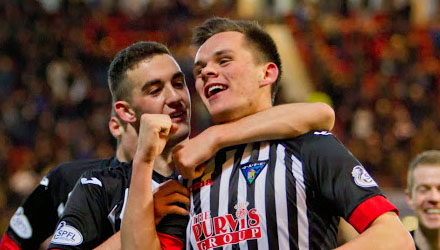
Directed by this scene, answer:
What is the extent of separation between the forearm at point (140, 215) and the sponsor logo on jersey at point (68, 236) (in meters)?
0.30

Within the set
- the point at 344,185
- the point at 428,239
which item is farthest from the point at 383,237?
the point at 428,239

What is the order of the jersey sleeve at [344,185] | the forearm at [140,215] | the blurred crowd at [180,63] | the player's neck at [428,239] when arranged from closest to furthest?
the jersey sleeve at [344,185] < the forearm at [140,215] < the player's neck at [428,239] < the blurred crowd at [180,63]

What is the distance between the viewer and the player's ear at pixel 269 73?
9.82ft

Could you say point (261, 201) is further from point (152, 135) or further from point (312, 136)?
point (152, 135)

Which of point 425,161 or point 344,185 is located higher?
point 425,161

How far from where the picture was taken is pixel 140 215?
2.70 m

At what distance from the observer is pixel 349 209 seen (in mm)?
A: 2498

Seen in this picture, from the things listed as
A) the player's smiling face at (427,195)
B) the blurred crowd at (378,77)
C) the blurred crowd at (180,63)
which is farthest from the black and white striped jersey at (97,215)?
the blurred crowd at (378,77)

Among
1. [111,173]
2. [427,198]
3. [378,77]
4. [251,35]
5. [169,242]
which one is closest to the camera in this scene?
[169,242]

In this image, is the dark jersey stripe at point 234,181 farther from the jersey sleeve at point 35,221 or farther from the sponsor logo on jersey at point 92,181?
the jersey sleeve at point 35,221

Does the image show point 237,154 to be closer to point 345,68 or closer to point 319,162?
point 319,162

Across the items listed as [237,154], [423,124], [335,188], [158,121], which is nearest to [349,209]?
[335,188]

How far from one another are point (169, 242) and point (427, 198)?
181 centimetres

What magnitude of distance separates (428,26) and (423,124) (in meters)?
3.32
